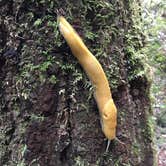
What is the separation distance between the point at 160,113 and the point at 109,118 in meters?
4.14

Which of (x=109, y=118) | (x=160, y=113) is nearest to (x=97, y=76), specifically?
(x=109, y=118)

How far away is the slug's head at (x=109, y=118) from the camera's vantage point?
1.59 meters

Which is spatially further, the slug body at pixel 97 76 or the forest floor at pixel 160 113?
the forest floor at pixel 160 113

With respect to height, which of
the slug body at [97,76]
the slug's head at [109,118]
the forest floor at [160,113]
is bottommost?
the forest floor at [160,113]

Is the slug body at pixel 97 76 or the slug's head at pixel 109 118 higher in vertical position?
the slug body at pixel 97 76

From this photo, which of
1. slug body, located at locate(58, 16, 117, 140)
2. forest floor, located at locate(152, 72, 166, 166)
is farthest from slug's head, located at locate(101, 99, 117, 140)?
forest floor, located at locate(152, 72, 166, 166)

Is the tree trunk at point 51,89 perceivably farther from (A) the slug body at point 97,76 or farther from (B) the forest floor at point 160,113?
(B) the forest floor at point 160,113

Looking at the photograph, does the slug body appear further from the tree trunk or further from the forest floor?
the forest floor

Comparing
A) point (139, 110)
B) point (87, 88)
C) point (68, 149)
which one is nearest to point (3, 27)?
point (87, 88)

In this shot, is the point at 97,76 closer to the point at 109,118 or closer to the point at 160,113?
the point at 109,118

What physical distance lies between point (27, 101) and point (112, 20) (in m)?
0.56

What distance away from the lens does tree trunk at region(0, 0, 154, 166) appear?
5.27 ft

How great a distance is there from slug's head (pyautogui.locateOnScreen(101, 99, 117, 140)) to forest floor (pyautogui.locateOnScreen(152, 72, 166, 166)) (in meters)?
3.14

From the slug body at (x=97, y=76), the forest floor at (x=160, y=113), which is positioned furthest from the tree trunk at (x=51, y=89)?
the forest floor at (x=160, y=113)
